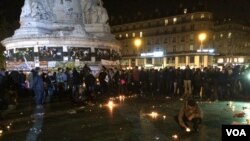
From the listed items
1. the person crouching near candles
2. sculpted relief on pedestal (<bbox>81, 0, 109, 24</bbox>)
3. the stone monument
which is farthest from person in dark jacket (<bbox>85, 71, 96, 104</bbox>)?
sculpted relief on pedestal (<bbox>81, 0, 109, 24</bbox>)

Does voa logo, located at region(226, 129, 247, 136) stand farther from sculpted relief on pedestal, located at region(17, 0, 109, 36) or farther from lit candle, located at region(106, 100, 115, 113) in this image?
sculpted relief on pedestal, located at region(17, 0, 109, 36)

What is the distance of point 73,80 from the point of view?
21.1 metres

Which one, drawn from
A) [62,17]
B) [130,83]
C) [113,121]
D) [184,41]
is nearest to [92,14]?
[62,17]

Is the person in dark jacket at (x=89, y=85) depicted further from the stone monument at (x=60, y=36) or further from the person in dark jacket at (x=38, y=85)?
the stone monument at (x=60, y=36)

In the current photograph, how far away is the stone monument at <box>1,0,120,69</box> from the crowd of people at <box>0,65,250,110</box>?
4592 mm

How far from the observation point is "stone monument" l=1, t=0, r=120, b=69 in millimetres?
27984

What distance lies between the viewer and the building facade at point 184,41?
89.5 metres

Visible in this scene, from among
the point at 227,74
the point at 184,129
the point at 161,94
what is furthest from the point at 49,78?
the point at 184,129

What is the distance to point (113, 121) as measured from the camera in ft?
46.0

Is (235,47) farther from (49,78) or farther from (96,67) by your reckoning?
(49,78)

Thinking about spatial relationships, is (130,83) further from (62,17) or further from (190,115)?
(190,115)

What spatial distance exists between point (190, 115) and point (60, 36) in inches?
708

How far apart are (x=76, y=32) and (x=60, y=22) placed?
7.68 ft

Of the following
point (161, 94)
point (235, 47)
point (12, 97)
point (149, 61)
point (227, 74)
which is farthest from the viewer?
point (235, 47)
